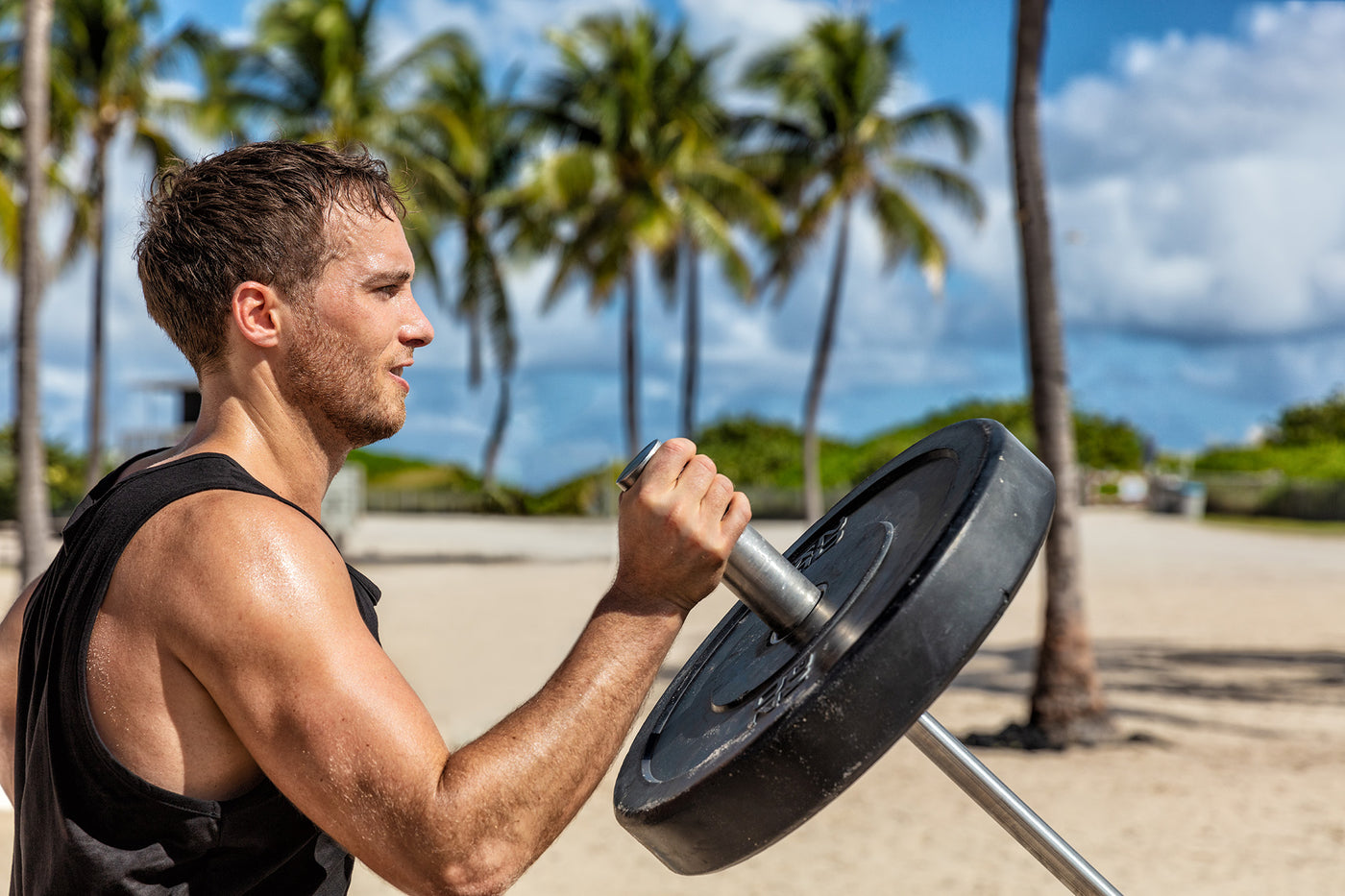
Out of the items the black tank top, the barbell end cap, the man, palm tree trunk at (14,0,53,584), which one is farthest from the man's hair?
palm tree trunk at (14,0,53,584)

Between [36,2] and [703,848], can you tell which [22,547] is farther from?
[703,848]

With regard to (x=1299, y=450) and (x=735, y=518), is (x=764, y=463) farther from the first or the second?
(x=735, y=518)

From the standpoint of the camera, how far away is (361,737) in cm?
114

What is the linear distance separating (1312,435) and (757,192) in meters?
23.9

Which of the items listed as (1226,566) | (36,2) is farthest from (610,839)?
(1226,566)

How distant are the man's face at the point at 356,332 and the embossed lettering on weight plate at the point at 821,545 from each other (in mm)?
662

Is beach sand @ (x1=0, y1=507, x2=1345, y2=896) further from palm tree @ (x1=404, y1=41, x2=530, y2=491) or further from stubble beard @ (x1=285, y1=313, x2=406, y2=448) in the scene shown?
palm tree @ (x1=404, y1=41, x2=530, y2=491)

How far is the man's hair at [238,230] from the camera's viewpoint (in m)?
1.36

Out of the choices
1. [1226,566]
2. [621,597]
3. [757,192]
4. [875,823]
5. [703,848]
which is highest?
[757,192]

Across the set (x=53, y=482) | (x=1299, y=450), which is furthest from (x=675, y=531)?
(x=1299, y=450)

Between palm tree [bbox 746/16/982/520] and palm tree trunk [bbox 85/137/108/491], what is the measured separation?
466 inches

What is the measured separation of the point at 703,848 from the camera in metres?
1.29

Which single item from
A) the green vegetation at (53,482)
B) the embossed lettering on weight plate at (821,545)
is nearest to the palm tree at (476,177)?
the green vegetation at (53,482)

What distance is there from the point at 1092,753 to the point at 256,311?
271 inches
